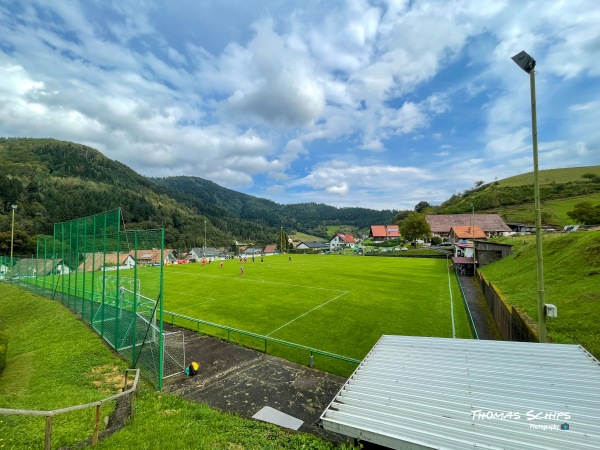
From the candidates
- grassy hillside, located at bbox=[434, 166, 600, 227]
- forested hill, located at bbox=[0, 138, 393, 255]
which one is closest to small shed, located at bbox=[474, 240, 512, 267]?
grassy hillside, located at bbox=[434, 166, 600, 227]

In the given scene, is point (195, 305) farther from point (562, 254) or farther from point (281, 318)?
point (562, 254)

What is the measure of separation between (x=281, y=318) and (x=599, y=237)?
18063 millimetres

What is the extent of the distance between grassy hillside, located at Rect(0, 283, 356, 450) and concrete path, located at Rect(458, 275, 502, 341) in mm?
12443

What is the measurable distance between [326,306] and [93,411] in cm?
1472

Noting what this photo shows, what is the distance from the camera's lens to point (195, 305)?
67.5 ft

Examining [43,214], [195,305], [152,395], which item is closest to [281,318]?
[195,305]

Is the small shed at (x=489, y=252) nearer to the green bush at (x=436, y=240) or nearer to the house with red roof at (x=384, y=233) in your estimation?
the green bush at (x=436, y=240)

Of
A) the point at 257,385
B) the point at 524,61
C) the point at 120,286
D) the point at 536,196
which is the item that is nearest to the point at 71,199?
the point at 120,286

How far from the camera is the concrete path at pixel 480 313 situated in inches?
569

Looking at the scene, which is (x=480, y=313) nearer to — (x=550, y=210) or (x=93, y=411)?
(x=93, y=411)

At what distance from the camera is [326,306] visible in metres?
19.8

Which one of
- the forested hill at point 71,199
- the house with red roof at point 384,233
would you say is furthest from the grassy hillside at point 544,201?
the forested hill at point 71,199

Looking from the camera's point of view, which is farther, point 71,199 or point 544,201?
point 71,199

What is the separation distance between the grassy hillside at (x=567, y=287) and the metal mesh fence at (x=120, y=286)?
12.7 meters
